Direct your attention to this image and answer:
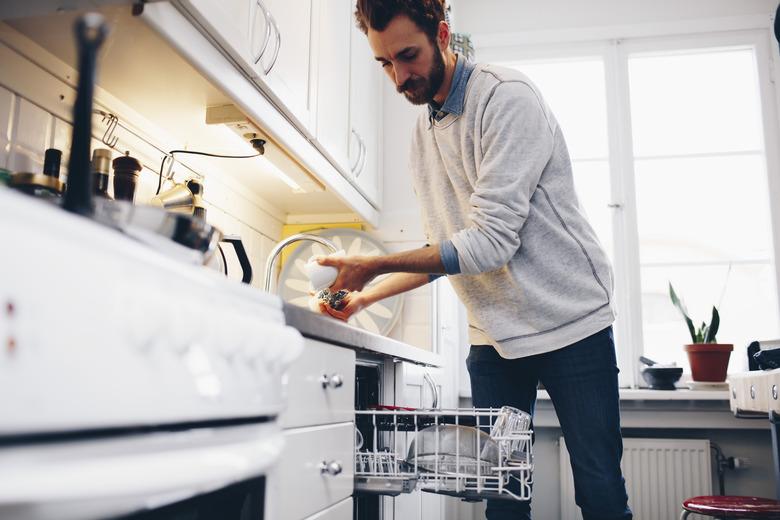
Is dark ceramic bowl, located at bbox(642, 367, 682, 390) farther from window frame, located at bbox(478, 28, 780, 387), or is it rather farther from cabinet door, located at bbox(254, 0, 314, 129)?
cabinet door, located at bbox(254, 0, 314, 129)

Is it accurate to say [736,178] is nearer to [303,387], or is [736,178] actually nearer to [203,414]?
[303,387]

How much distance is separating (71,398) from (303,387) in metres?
0.56

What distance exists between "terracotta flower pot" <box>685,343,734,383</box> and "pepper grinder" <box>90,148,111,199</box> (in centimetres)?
235

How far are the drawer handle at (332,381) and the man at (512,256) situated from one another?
0.30 metres

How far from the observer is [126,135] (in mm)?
1588

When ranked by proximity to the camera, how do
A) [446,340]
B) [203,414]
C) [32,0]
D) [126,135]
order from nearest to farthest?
[203,414] → [32,0] → [126,135] → [446,340]

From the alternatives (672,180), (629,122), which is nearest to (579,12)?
(629,122)

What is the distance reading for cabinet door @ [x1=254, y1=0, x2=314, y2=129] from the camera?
149 cm

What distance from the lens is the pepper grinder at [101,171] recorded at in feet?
4.29

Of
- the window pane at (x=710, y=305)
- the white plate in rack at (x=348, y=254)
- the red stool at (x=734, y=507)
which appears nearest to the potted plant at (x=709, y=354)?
the window pane at (x=710, y=305)

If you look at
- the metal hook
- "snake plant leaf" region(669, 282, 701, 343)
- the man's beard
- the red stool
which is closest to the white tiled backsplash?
the metal hook

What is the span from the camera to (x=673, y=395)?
8.93 ft

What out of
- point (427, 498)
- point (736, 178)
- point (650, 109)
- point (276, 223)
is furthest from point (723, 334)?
point (276, 223)

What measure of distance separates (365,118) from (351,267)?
1.27 m
